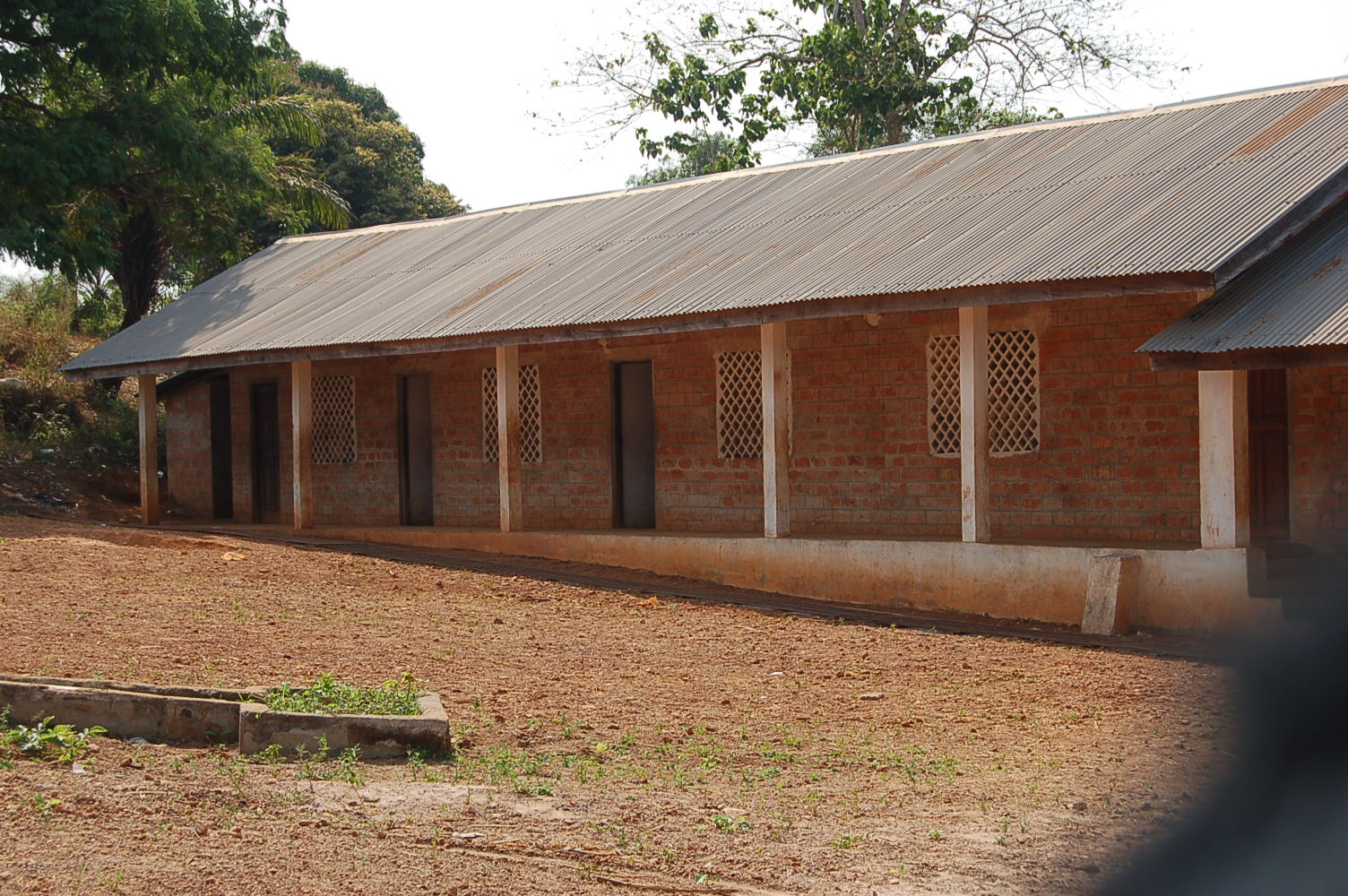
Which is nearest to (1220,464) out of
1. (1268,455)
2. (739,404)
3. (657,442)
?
(1268,455)

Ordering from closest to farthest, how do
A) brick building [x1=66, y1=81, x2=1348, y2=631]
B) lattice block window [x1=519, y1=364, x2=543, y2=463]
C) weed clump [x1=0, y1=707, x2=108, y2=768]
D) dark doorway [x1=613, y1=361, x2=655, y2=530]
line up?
weed clump [x1=0, y1=707, x2=108, y2=768] → brick building [x1=66, y1=81, x2=1348, y2=631] → dark doorway [x1=613, y1=361, x2=655, y2=530] → lattice block window [x1=519, y1=364, x2=543, y2=463]

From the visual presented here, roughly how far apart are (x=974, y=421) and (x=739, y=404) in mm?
3757

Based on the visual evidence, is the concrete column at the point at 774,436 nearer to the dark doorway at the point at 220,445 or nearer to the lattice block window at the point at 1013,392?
the lattice block window at the point at 1013,392

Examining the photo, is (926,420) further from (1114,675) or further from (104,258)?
(104,258)

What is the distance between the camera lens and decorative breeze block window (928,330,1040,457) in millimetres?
12711

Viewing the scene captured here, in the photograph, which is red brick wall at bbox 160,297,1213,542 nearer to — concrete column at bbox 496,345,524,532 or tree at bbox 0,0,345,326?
concrete column at bbox 496,345,524,532

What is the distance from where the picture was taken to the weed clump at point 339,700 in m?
6.31

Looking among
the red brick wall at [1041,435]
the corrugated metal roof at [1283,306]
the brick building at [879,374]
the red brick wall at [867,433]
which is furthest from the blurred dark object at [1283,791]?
the red brick wall at [867,433]

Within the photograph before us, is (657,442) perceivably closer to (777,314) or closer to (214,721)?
(777,314)

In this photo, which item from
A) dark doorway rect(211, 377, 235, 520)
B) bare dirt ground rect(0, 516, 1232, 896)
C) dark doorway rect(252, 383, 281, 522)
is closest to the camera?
bare dirt ground rect(0, 516, 1232, 896)

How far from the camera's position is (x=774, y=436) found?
12672mm

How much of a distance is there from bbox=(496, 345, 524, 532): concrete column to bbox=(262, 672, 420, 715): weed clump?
7.93m

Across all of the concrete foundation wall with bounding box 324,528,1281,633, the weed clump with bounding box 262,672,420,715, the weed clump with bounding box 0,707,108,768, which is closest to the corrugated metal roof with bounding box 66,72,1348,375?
the concrete foundation wall with bounding box 324,528,1281,633

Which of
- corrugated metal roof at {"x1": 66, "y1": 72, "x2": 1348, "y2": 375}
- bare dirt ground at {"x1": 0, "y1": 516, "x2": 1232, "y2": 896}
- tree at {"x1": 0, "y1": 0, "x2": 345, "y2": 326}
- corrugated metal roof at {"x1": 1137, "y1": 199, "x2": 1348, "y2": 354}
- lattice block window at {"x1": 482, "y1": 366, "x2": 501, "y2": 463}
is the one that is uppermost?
tree at {"x1": 0, "y1": 0, "x2": 345, "y2": 326}
